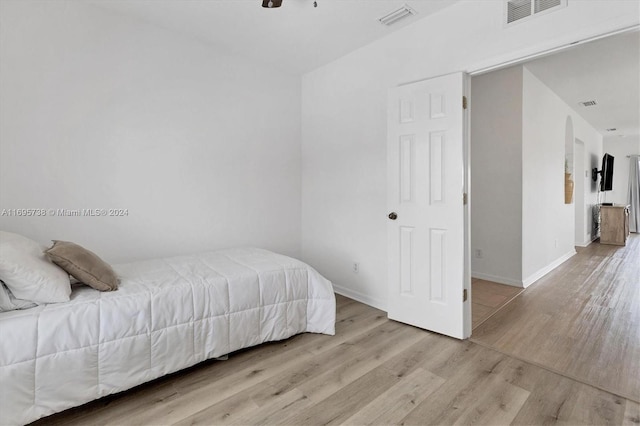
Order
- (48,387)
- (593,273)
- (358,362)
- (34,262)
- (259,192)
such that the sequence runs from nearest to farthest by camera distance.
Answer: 1. (48,387)
2. (34,262)
3. (358,362)
4. (259,192)
5. (593,273)

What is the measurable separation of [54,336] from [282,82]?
126 inches

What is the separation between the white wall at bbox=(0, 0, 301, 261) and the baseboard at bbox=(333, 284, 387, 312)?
2.93 feet

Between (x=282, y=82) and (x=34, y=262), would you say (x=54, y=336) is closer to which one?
(x=34, y=262)

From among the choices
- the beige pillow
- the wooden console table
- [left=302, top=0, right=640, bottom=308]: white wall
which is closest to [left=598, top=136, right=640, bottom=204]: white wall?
the wooden console table

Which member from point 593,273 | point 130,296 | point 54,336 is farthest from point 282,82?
point 593,273

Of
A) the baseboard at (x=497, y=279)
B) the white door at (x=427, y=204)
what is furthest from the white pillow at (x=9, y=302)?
the baseboard at (x=497, y=279)

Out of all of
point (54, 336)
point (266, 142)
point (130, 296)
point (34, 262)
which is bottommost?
point (54, 336)

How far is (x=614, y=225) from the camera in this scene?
661cm

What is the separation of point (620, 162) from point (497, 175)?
7321 millimetres

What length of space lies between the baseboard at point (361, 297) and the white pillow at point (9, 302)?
2575 mm

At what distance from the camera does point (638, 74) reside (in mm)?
3873

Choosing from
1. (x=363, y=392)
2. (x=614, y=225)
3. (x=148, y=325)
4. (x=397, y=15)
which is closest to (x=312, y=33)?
(x=397, y=15)

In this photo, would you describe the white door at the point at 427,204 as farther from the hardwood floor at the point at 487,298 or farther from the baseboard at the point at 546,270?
the baseboard at the point at 546,270

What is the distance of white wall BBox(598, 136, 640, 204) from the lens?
8383 mm
